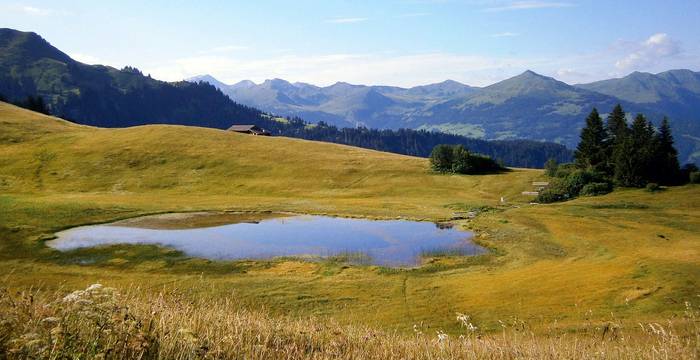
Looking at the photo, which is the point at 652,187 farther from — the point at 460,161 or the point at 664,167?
the point at 460,161

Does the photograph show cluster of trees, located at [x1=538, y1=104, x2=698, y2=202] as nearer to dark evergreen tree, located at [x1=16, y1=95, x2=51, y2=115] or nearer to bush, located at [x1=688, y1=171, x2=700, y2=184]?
bush, located at [x1=688, y1=171, x2=700, y2=184]

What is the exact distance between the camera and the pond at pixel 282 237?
1718 inches

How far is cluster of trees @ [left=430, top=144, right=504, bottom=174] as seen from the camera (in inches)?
3932

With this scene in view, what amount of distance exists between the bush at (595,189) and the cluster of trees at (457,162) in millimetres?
26301

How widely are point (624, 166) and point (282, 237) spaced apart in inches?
2248

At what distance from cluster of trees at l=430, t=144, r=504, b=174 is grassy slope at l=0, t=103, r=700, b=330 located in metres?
4.05

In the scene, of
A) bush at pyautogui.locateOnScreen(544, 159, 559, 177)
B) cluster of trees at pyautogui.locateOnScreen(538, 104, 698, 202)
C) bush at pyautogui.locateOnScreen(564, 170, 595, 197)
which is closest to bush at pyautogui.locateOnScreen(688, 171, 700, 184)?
cluster of trees at pyautogui.locateOnScreen(538, 104, 698, 202)

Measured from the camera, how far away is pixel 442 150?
101938mm

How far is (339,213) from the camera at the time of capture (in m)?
64.8

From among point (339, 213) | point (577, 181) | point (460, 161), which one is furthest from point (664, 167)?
point (339, 213)

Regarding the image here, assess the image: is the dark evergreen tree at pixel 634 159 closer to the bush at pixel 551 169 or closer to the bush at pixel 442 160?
the bush at pixel 551 169

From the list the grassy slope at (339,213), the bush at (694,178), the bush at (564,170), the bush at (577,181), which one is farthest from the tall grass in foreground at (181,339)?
the bush at (564,170)

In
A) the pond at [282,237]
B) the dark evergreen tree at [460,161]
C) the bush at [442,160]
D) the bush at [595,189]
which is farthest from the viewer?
the bush at [442,160]

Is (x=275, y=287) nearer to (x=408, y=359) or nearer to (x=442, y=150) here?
(x=408, y=359)
